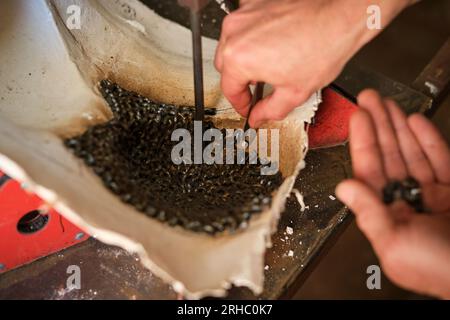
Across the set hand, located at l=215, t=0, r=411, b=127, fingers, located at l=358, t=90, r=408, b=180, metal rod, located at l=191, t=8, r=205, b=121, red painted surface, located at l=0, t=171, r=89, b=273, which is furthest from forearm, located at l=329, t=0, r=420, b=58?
red painted surface, located at l=0, t=171, r=89, b=273

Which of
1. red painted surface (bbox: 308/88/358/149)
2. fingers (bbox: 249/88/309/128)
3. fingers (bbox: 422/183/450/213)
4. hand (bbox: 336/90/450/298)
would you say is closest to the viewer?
hand (bbox: 336/90/450/298)

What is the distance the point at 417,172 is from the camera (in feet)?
2.56

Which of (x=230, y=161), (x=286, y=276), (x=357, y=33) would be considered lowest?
(x=286, y=276)

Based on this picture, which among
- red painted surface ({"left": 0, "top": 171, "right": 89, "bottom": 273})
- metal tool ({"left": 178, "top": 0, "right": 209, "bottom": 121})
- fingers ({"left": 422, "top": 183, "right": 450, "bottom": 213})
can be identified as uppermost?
metal tool ({"left": 178, "top": 0, "right": 209, "bottom": 121})

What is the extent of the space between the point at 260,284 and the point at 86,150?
36 centimetres

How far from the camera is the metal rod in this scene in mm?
836

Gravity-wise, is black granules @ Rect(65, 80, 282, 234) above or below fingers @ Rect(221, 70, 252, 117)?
below

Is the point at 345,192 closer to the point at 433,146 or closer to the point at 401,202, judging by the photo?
the point at 401,202

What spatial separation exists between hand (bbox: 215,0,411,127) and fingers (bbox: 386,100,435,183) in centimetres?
13

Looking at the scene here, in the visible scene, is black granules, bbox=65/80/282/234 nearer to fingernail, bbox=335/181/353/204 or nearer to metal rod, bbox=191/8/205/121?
metal rod, bbox=191/8/205/121

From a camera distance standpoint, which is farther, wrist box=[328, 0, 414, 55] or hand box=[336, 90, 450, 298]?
wrist box=[328, 0, 414, 55]

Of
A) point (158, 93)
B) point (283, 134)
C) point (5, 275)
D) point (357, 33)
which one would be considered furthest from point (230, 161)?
point (5, 275)

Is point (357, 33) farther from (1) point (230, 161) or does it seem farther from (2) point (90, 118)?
(2) point (90, 118)

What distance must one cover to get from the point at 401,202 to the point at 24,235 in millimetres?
660
